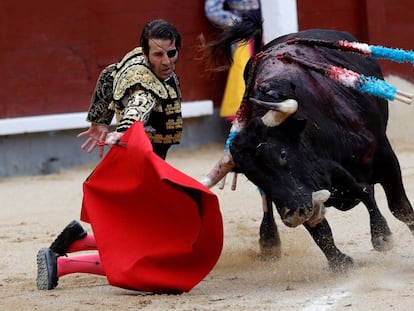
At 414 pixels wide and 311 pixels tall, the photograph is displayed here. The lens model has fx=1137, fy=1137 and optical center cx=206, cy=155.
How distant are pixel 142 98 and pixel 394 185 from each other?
1054 mm

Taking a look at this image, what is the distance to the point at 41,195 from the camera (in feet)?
21.2

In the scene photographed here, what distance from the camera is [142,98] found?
3.95 meters

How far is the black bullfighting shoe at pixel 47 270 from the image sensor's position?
398 centimetres

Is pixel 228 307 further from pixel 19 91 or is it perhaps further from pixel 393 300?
pixel 19 91

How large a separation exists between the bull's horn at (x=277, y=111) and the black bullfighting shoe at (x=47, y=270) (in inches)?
35.6

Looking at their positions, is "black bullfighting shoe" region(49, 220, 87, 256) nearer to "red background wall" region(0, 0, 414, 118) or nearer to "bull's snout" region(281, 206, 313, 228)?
"bull's snout" region(281, 206, 313, 228)

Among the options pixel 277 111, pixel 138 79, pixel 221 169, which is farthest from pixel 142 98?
pixel 277 111

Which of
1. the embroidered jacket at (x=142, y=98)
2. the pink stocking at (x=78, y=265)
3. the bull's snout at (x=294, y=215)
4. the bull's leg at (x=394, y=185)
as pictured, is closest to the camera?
the bull's snout at (x=294, y=215)

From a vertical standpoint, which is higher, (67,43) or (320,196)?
(320,196)

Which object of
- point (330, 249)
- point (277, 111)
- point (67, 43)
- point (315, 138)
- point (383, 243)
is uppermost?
point (277, 111)

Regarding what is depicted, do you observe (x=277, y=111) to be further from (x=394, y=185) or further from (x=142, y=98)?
(x=394, y=185)

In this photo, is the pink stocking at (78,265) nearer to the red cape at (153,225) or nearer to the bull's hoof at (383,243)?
the red cape at (153,225)

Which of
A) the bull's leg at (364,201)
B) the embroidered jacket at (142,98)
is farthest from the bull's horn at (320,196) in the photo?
the embroidered jacket at (142,98)

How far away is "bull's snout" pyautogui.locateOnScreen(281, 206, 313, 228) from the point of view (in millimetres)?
3637
